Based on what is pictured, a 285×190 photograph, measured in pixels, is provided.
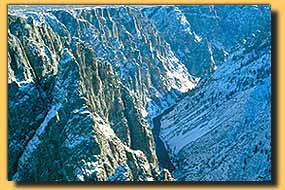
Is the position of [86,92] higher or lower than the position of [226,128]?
higher

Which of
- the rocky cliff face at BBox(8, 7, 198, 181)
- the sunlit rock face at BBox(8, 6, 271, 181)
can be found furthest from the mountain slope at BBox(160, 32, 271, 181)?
the rocky cliff face at BBox(8, 7, 198, 181)

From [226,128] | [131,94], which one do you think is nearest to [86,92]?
[131,94]

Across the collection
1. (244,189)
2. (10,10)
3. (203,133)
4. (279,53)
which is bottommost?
(244,189)

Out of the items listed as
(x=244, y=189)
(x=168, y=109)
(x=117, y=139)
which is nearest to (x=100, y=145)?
(x=117, y=139)

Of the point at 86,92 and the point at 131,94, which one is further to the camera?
the point at 131,94

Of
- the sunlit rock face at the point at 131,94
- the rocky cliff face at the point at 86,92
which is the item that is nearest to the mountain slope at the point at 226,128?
the sunlit rock face at the point at 131,94

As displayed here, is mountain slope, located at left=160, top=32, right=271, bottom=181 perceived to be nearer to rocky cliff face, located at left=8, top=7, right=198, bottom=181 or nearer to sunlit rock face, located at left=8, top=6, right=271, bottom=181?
sunlit rock face, located at left=8, top=6, right=271, bottom=181

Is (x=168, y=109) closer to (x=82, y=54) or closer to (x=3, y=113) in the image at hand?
(x=82, y=54)

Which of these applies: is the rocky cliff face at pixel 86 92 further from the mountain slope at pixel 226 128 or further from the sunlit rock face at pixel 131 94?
the mountain slope at pixel 226 128

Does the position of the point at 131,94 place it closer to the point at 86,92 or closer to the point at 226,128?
the point at 86,92
